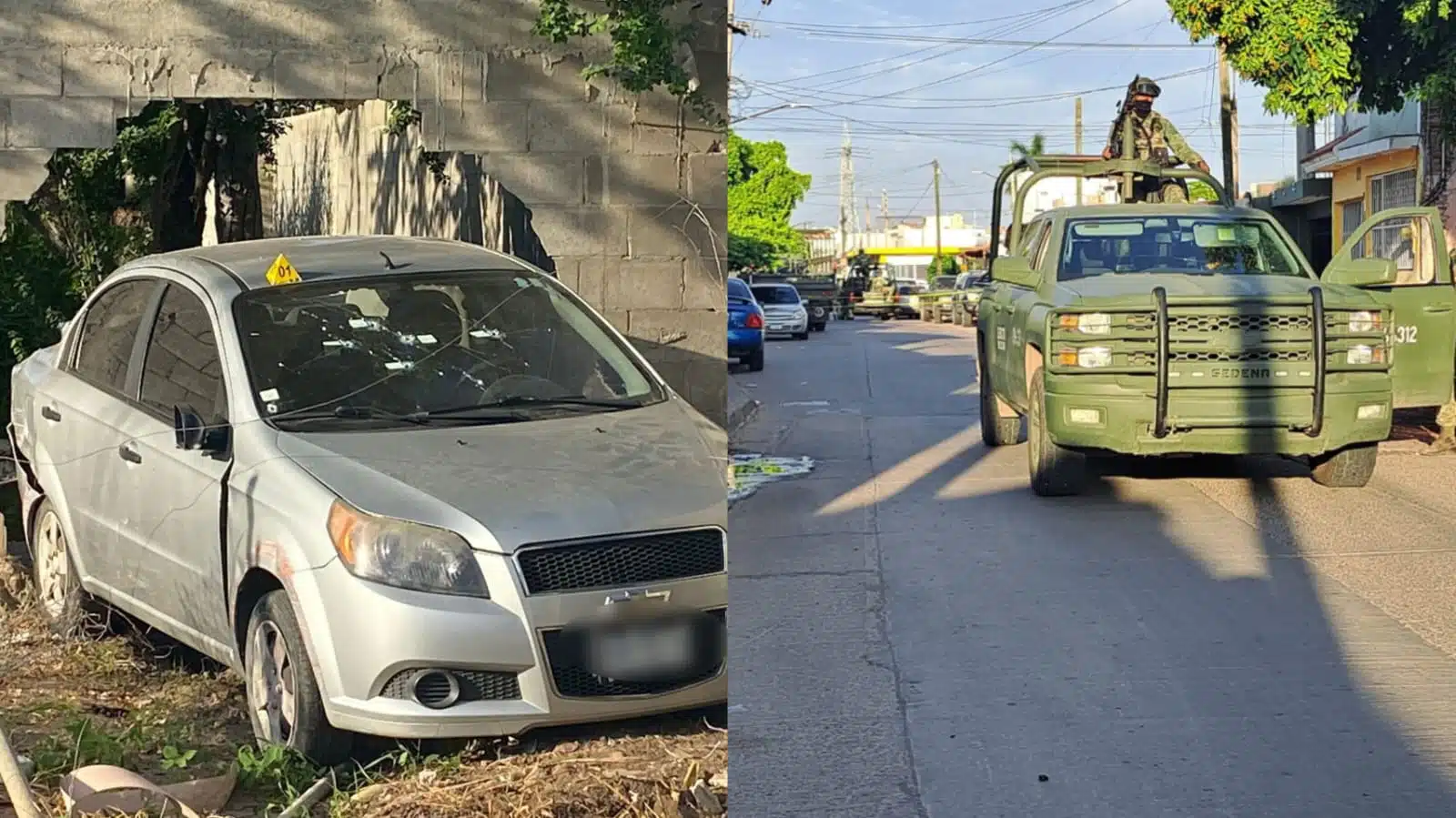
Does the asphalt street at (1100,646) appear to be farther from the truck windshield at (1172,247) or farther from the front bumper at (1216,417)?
the truck windshield at (1172,247)

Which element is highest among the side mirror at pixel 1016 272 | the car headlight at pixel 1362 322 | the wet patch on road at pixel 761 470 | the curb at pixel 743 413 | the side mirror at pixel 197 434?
the side mirror at pixel 1016 272

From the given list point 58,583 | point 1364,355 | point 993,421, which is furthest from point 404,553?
point 993,421

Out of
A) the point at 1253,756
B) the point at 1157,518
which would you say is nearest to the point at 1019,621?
the point at 1253,756

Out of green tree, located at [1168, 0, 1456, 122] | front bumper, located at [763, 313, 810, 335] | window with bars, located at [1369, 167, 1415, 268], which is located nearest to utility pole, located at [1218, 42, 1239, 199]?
green tree, located at [1168, 0, 1456, 122]

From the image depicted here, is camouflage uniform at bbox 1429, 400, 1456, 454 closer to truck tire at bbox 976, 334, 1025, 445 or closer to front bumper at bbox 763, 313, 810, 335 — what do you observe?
truck tire at bbox 976, 334, 1025, 445

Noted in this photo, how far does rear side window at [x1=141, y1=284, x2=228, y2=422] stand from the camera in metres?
3.40

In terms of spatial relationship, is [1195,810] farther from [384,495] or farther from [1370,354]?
[1370,354]

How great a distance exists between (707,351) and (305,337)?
1.06m

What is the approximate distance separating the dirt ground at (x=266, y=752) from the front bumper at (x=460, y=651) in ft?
0.24

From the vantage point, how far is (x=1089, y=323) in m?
8.52

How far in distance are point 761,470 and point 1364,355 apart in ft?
12.6

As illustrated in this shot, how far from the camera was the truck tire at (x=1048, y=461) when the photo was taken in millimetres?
8852

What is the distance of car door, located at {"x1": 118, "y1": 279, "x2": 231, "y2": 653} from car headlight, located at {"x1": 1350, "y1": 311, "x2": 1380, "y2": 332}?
6.57 meters

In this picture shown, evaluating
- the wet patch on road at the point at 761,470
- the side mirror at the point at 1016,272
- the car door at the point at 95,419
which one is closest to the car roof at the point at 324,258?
the car door at the point at 95,419
